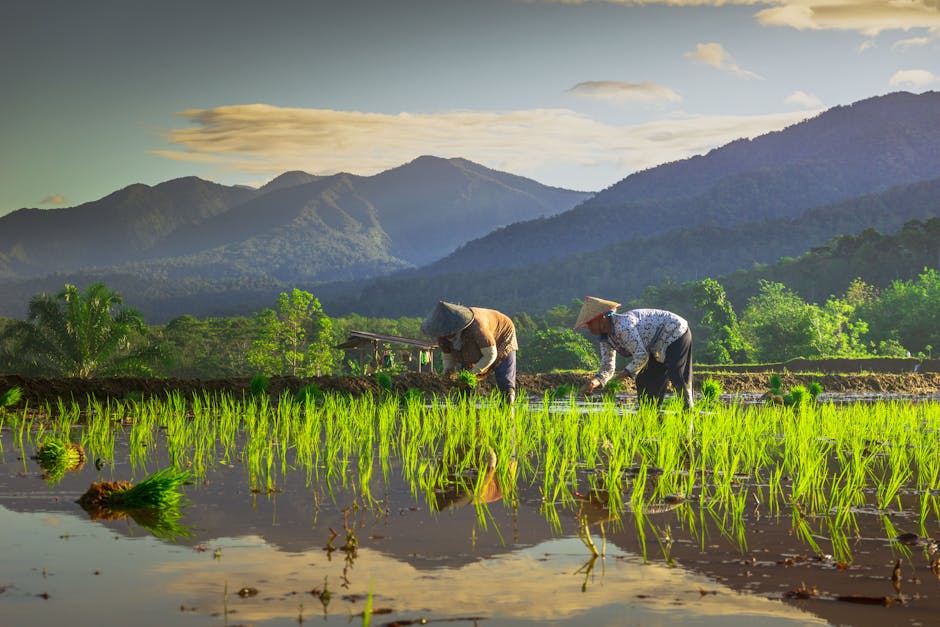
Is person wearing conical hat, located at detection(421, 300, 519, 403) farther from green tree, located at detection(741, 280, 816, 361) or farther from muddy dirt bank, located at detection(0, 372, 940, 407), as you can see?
green tree, located at detection(741, 280, 816, 361)

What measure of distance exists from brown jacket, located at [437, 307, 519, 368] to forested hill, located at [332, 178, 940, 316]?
9331 cm

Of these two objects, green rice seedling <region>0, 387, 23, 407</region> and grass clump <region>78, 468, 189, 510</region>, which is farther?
green rice seedling <region>0, 387, 23, 407</region>

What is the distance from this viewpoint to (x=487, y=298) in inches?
4631

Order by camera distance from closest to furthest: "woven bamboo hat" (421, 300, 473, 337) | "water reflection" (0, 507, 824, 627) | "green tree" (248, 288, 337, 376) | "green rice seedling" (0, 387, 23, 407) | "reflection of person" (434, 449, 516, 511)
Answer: "water reflection" (0, 507, 824, 627), "reflection of person" (434, 449, 516, 511), "woven bamboo hat" (421, 300, 473, 337), "green rice seedling" (0, 387, 23, 407), "green tree" (248, 288, 337, 376)

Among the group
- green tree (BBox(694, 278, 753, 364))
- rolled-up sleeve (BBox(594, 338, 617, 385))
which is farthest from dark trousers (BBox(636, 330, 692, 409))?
green tree (BBox(694, 278, 753, 364))

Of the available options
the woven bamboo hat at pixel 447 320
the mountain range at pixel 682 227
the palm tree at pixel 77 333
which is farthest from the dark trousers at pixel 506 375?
the mountain range at pixel 682 227

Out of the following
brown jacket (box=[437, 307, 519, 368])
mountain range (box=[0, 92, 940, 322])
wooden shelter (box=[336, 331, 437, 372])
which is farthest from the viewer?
mountain range (box=[0, 92, 940, 322])

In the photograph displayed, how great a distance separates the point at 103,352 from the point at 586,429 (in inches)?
1191

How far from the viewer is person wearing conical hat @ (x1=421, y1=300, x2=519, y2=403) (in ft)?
36.7

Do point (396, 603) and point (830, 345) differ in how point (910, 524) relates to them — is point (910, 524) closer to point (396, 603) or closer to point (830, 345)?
point (396, 603)

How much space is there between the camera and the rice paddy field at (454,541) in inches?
150

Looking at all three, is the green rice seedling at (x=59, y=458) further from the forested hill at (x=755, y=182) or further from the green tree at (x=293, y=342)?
the forested hill at (x=755, y=182)

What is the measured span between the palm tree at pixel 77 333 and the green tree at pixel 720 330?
819 inches

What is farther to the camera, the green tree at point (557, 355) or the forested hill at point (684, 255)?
the forested hill at point (684, 255)
